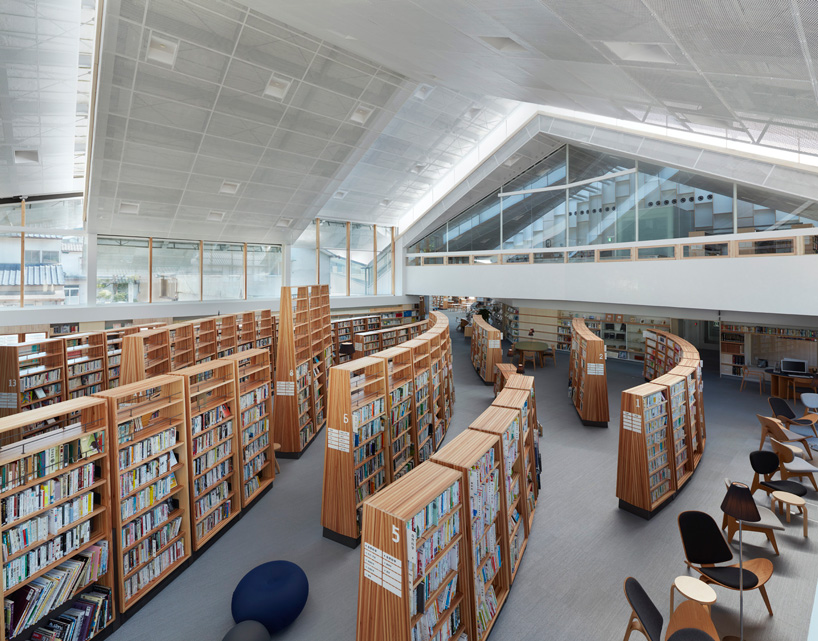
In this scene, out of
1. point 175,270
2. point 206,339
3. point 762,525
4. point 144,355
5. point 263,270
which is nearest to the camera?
point 762,525

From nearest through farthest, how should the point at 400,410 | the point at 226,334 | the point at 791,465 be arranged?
the point at 791,465 → the point at 400,410 → the point at 226,334

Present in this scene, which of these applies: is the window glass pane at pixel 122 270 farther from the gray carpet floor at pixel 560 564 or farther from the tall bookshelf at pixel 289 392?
the gray carpet floor at pixel 560 564

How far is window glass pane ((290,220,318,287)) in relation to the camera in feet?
45.0

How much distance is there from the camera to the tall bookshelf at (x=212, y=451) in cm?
431

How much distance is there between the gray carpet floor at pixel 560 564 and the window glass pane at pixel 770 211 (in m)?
4.49

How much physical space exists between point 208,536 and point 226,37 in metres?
7.08

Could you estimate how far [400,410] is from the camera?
18.3 feet

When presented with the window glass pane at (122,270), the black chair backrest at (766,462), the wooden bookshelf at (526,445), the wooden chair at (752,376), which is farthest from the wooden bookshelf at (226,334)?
the wooden chair at (752,376)

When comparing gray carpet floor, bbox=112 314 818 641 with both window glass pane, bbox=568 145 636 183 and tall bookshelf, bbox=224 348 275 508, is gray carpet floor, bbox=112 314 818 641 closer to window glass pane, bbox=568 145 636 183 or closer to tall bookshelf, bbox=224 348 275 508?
tall bookshelf, bbox=224 348 275 508

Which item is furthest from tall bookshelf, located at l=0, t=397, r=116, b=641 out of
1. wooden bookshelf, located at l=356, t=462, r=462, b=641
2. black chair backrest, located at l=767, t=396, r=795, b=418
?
black chair backrest, located at l=767, t=396, r=795, b=418

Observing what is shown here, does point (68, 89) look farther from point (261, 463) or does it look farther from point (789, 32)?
point (789, 32)

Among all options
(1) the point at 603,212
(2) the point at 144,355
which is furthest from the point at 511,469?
(1) the point at 603,212

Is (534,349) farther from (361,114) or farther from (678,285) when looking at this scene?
(361,114)

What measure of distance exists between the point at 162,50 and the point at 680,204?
10755mm
